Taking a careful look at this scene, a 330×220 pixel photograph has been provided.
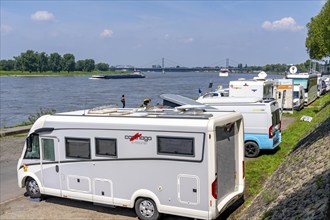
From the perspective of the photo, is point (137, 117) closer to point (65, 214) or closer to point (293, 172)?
point (65, 214)

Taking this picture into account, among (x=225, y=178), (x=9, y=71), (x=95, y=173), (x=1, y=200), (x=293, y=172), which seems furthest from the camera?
(x=9, y=71)

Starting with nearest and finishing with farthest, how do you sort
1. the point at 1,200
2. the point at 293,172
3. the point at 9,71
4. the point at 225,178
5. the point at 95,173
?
1. the point at 225,178
2. the point at 95,173
3. the point at 293,172
4. the point at 1,200
5. the point at 9,71

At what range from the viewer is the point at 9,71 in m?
168

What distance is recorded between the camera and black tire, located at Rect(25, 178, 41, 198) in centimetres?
1007

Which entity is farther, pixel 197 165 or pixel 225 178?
pixel 225 178

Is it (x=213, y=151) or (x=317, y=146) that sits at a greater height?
(x=213, y=151)

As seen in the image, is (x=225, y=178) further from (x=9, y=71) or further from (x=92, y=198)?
(x=9, y=71)

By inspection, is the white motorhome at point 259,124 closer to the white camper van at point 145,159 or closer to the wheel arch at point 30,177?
the white camper van at point 145,159

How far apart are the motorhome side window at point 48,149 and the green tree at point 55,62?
161 metres

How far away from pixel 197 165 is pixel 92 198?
2996 mm

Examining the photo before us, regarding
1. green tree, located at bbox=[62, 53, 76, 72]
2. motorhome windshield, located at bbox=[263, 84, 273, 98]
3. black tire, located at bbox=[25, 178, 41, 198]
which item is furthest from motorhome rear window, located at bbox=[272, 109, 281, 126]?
green tree, located at bbox=[62, 53, 76, 72]

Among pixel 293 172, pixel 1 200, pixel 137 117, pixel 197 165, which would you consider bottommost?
pixel 1 200

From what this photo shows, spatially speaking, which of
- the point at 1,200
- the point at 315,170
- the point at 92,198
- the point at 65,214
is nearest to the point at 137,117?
the point at 92,198

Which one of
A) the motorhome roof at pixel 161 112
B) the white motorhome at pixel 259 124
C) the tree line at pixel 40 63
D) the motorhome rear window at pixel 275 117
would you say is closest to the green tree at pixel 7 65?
the tree line at pixel 40 63
